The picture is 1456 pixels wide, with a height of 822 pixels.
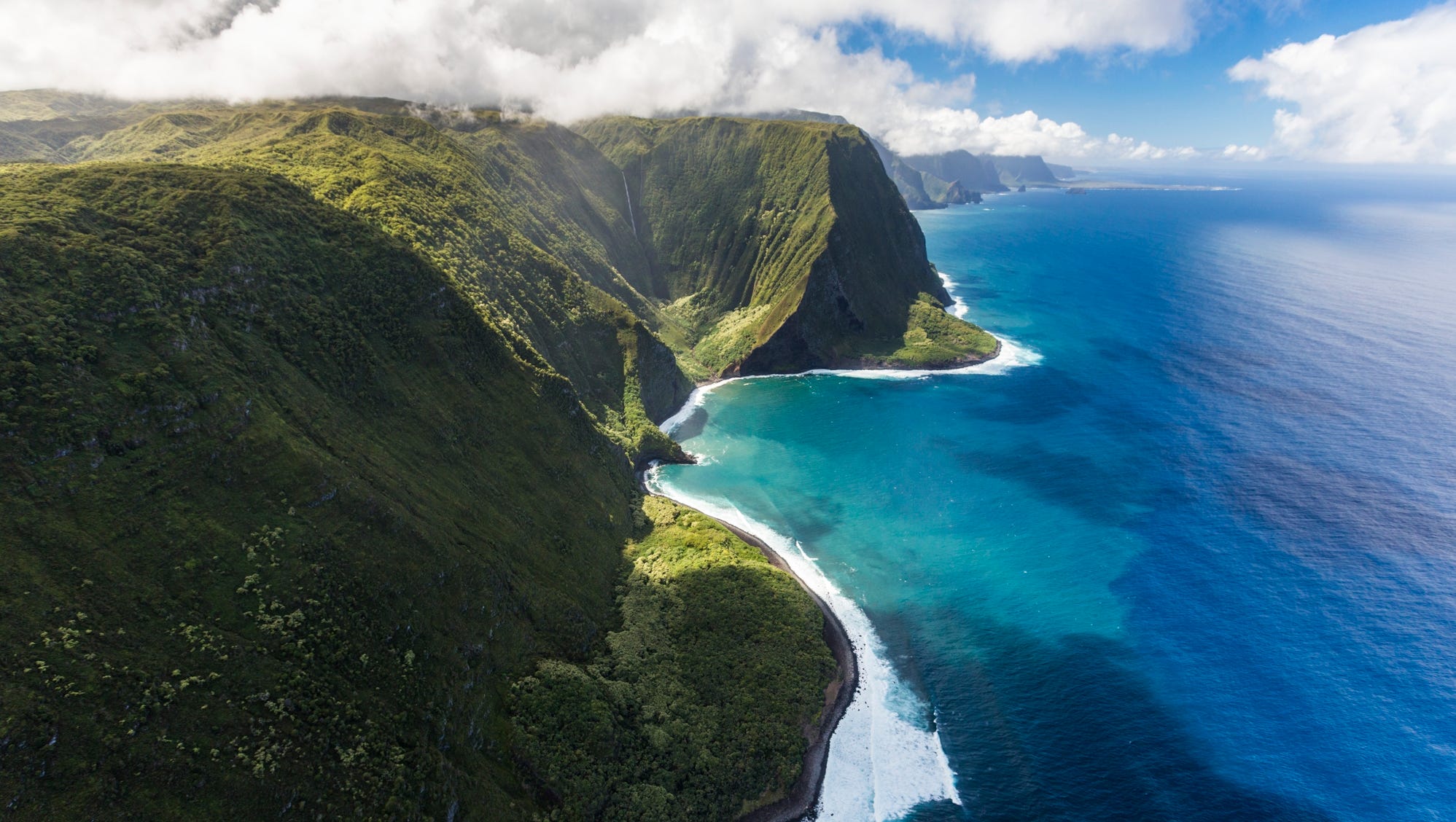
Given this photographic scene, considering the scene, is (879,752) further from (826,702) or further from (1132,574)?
(1132,574)

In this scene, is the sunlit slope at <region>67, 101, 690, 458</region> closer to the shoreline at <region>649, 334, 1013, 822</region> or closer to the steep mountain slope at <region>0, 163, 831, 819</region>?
the shoreline at <region>649, 334, 1013, 822</region>

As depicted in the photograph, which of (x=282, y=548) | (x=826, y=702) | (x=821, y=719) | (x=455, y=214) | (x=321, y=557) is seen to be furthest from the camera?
(x=455, y=214)

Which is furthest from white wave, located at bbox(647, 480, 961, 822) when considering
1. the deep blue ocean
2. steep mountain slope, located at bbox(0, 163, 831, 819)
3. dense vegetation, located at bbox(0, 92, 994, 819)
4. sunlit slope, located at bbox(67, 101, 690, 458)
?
sunlit slope, located at bbox(67, 101, 690, 458)

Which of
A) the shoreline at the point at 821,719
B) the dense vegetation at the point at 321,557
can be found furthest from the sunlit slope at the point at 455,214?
the shoreline at the point at 821,719

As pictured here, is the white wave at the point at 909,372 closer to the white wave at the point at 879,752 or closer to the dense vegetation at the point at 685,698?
the dense vegetation at the point at 685,698

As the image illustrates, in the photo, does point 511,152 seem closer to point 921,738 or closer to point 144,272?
point 144,272

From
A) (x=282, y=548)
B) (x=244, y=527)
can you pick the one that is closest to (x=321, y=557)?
(x=282, y=548)

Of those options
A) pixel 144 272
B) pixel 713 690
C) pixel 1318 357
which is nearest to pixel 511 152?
pixel 144 272
